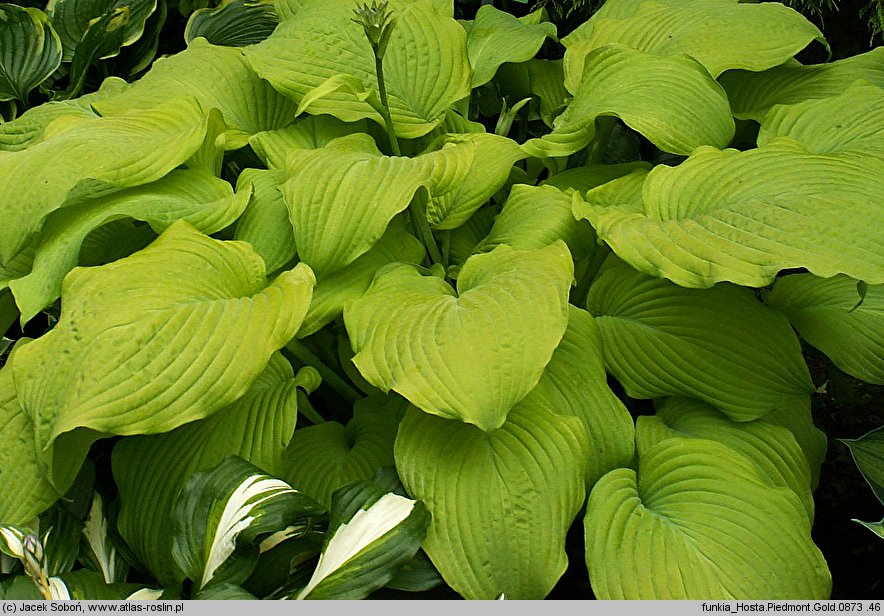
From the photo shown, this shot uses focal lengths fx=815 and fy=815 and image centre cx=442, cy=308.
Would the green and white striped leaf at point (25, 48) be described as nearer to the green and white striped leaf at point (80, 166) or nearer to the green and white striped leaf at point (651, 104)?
the green and white striped leaf at point (80, 166)

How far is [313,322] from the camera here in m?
1.24

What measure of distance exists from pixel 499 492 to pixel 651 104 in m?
0.72

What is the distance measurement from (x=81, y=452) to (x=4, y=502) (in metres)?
0.13

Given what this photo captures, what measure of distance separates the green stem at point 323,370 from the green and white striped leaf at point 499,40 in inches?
25.1

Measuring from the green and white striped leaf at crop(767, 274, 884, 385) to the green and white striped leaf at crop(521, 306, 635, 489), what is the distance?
368mm

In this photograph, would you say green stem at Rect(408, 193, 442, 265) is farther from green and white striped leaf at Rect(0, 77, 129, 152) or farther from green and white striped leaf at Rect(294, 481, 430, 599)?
green and white striped leaf at Rect(0, 77, 129, 152)

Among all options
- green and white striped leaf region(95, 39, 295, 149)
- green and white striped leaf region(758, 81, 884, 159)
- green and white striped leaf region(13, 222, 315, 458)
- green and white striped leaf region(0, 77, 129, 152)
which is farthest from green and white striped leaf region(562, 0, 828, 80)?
green and white striped leaf region(0, 77, 129, 152)

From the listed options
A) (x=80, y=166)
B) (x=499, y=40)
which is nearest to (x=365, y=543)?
(x=80, y=166)

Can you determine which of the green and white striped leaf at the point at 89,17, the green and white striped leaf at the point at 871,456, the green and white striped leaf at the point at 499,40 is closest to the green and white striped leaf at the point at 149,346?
the green and white striped leaf at the point at 499,40

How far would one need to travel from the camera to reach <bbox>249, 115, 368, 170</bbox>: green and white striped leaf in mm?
1479

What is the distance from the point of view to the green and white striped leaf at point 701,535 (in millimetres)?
990

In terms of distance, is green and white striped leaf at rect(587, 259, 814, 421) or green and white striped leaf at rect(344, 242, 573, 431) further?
green and white striped leaf at rect(587, 259, 814, 421)

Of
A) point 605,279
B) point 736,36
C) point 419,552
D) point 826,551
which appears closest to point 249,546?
point 419,552

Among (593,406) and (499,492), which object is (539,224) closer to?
(593,406)
